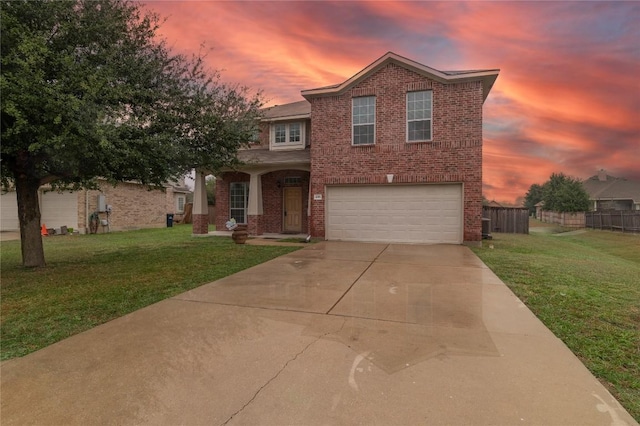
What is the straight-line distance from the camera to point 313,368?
297 centimetres

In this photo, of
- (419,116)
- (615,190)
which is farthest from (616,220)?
(615,190)

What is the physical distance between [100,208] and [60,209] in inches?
99.3

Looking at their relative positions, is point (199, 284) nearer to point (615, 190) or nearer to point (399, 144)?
point (399, 144)

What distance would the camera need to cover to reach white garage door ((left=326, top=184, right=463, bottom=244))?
39.5ft

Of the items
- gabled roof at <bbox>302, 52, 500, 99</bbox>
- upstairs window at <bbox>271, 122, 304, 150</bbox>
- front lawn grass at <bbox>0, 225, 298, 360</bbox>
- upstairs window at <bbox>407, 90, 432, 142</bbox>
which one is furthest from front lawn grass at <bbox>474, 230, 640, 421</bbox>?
upstairs window at <bbox>271, 122, 304, 150</bbox>

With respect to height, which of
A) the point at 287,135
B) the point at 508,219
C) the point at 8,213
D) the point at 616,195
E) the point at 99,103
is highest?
the point at 287,135

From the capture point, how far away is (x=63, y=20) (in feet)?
22.6

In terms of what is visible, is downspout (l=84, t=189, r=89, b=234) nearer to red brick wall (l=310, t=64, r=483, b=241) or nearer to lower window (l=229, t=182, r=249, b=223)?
lower window (l=229, t=182, r=249, b=223)

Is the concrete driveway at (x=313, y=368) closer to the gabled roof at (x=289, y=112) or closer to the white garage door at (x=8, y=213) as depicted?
the gabled roof at (x=289, y=112)

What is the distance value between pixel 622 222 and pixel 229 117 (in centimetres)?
2615

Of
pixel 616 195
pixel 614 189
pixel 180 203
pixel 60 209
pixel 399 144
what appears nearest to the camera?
pixel 399 144

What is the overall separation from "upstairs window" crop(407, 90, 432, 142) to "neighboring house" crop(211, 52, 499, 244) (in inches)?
1.4

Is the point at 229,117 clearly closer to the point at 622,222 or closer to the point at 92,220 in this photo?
the point at 92,220

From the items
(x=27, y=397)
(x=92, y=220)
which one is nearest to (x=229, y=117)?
(x=27, y=397)
